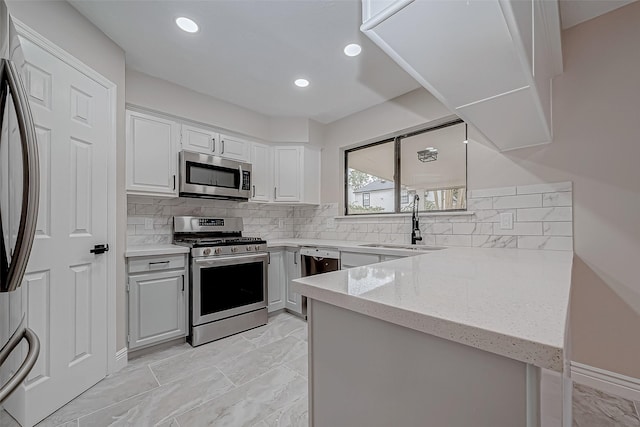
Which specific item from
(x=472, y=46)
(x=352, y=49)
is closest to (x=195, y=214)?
(x=352, y=49)

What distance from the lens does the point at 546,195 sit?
80.8 inches

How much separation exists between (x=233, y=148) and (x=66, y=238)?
188cm

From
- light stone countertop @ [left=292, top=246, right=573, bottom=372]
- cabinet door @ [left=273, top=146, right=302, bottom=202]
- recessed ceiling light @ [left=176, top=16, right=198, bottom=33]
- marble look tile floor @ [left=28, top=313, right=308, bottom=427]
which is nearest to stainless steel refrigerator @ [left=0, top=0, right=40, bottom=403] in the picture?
light stone countertop @ [left=292, top=246, right=573, bottom=372]

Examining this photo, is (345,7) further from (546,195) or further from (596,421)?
(596,421)

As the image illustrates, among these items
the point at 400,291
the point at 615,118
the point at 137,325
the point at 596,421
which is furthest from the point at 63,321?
the point at 615,118

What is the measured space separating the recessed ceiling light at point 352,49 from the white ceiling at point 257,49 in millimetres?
43

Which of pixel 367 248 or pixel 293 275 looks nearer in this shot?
pixel 367 248

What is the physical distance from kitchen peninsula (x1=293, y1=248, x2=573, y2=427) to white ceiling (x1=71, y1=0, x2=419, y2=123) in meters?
1.84

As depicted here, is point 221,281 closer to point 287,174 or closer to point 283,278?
point 283,278

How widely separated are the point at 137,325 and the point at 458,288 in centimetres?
248

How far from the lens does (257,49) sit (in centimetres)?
227

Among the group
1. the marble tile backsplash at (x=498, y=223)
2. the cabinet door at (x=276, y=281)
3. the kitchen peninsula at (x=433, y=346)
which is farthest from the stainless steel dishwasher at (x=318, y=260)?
the kitchen peninsula at (x=433, y=346)

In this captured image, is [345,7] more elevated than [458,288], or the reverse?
[345,7]

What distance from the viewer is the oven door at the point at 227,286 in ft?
8.34
